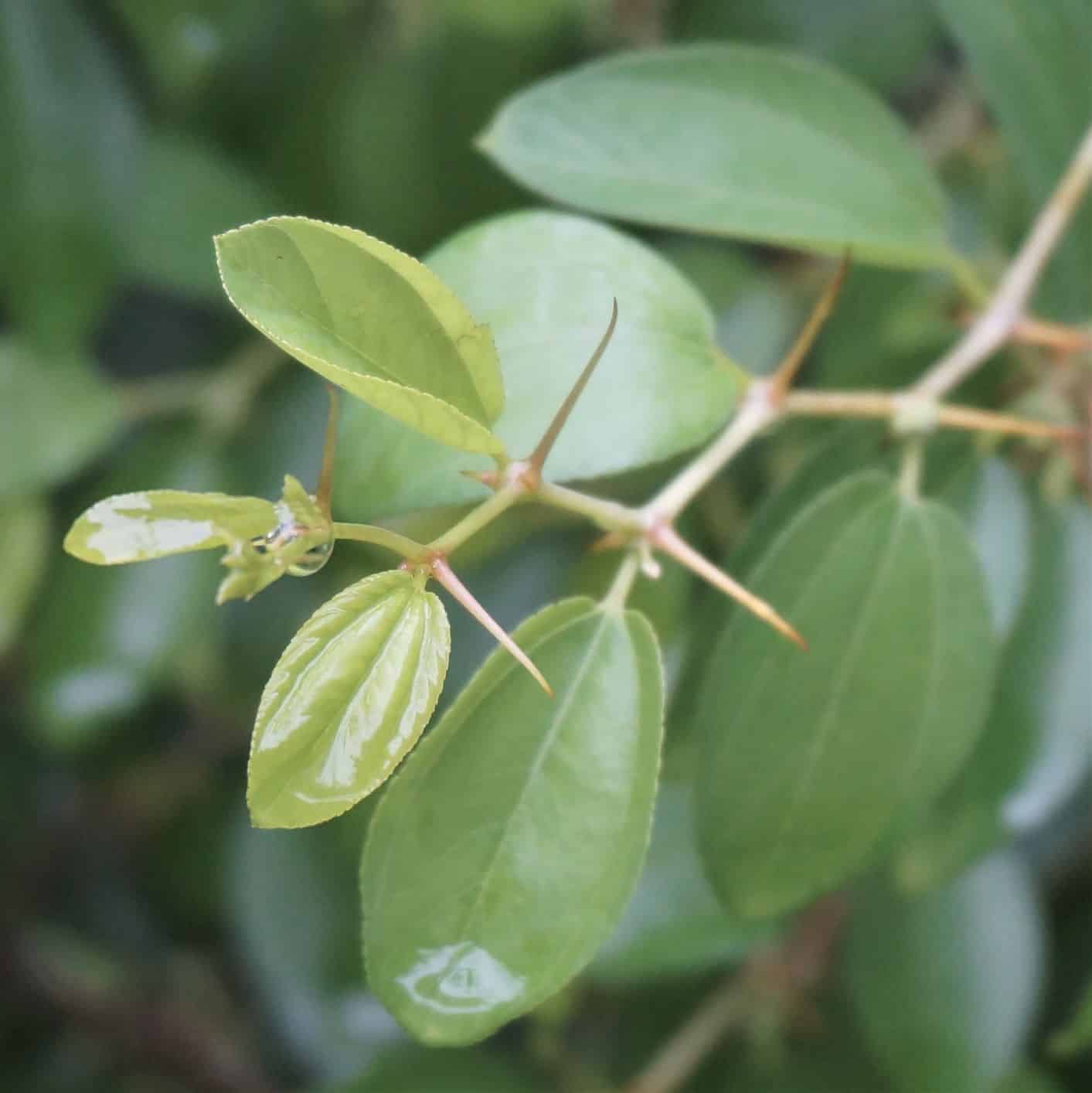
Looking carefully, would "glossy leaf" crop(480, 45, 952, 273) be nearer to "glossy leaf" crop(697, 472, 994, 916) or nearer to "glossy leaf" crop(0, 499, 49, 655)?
"glossy leaf" crop(697, 472, 994, 916)

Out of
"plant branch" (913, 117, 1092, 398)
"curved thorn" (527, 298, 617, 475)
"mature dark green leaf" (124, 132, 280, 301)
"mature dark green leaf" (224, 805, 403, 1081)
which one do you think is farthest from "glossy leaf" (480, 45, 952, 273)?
"mature dark green leaf" (224, 805, 403, 1081)

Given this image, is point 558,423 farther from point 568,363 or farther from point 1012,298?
point 1012,298

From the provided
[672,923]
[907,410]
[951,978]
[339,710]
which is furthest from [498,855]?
[951,978]

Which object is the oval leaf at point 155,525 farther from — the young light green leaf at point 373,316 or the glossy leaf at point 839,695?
the glossy leaf at point 839,695

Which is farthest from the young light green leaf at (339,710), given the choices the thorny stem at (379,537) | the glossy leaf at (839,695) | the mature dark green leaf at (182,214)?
the mature dark green leaf at (182,214)

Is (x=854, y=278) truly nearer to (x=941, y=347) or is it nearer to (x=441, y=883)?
(x=941, y=347)

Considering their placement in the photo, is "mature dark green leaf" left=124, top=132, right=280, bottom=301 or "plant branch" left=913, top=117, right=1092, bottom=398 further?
"mature dark green leaf" left=124, top=132, right=280, bottom=301
